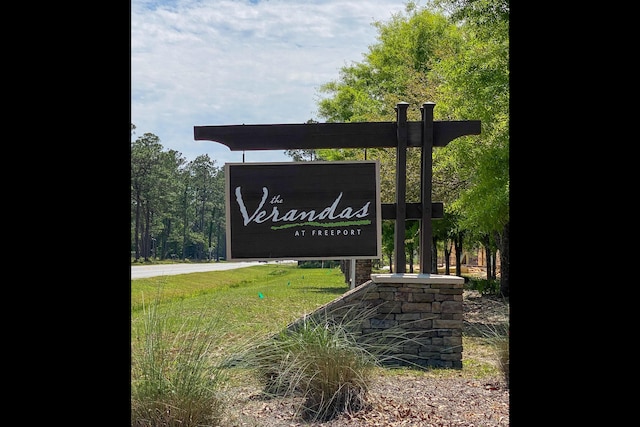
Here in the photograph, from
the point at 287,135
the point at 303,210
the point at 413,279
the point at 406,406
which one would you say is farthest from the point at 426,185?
the point at 406,406

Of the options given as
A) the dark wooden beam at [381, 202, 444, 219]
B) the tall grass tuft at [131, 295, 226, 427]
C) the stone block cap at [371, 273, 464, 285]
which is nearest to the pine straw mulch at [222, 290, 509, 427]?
the tall grass tuft at [131, 295, 226, 427]

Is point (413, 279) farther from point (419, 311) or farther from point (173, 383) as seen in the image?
point (173, 383)

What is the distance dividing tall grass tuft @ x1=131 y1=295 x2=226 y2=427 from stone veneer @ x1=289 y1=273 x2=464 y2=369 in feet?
→ 10.6

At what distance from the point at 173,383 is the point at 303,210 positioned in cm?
344

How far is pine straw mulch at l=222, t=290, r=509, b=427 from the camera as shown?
15.3 feet

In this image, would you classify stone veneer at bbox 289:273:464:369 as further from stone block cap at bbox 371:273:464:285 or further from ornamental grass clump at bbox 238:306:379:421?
ornamental grass clump at bbox 238:306:379:421

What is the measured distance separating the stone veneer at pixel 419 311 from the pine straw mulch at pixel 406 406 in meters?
1.00

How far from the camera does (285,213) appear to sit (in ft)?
23.6

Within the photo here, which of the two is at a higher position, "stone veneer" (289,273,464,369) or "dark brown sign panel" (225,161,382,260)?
"dark brown sign panel" (225,161,382,260)

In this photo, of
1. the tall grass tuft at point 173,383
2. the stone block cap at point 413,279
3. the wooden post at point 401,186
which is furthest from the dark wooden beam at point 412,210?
the tall grass tuft at point 173,383
